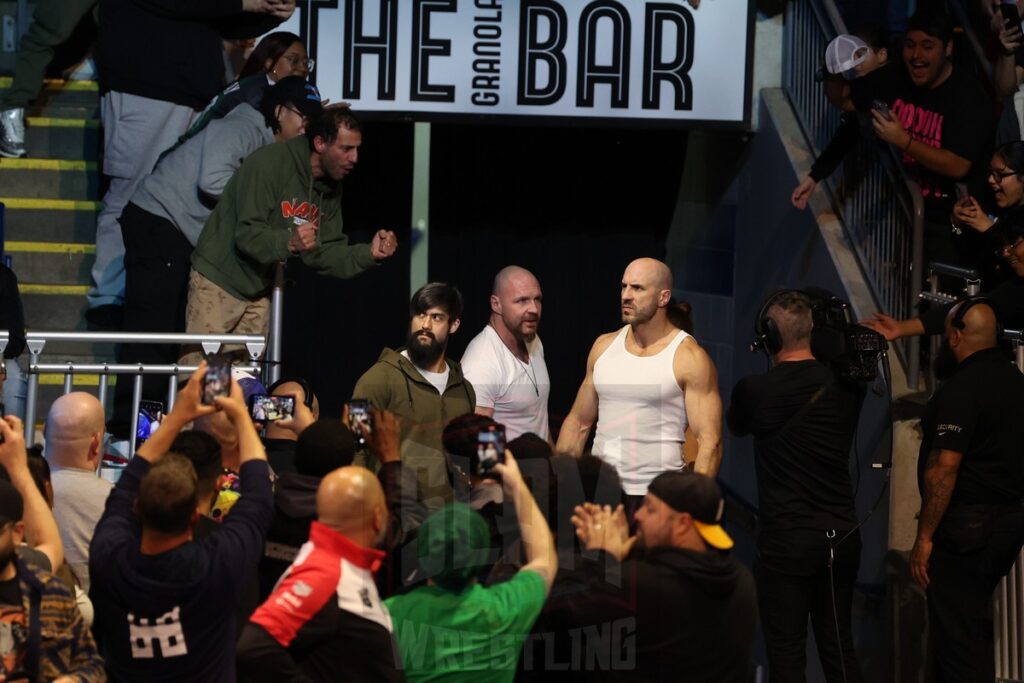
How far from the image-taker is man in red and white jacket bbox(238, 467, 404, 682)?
416 cm

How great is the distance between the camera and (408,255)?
1023cm

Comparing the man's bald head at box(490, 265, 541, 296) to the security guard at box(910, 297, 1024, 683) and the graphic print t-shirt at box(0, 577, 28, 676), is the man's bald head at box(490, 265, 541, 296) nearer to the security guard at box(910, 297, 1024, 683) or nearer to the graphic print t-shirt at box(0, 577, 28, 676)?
the security guard at box(910, 297, 1024, 683)

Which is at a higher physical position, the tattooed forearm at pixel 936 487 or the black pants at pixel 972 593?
the tattooed forearm at pixel 936 487

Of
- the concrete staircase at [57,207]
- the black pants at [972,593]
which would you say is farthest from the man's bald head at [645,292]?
the concrete staircase at [57,207]

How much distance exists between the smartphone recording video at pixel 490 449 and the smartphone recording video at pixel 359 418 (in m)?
0.47

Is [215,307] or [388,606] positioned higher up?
[215,307]

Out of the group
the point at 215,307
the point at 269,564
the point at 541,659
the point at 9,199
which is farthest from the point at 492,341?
the point at 9,199

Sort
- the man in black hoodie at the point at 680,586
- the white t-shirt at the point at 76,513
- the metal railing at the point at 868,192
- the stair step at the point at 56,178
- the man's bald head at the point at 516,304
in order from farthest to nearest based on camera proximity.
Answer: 1. the stair step at the point at 56,178
2. the metal railing at the point at 868,192
3. the man's bald head at the point at 516,304
4. the white t-shirt at the point at 76,513
5. the man in black hoodie at the point at 680,586

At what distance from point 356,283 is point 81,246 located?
1809 millimetres

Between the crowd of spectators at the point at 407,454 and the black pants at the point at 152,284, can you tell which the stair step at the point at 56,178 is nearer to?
the crowd of spectators at the point at 407,454

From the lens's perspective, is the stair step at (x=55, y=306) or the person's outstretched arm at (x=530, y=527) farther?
the stair step at (x=55, y=306)

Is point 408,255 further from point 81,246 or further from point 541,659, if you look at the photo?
point 541,659

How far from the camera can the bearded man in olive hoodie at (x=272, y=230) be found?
732 cm

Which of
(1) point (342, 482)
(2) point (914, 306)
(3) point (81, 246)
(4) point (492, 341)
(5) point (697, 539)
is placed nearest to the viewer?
(1) point (342, 482)
